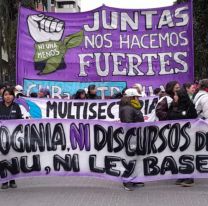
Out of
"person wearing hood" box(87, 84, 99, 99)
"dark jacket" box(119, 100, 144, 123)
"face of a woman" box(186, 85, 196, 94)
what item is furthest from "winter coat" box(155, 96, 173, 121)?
"person wearing hood" box(87, 84, 99, 99)

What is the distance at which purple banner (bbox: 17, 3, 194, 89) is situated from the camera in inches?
514

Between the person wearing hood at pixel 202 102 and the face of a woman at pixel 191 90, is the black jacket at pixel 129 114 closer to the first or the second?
the person wearing hood at pixel 202 102

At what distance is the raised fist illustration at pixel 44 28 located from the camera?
43.0ft

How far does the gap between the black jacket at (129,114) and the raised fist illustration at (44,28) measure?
4.87 meters

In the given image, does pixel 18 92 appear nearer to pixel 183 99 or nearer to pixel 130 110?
pixel 130 110

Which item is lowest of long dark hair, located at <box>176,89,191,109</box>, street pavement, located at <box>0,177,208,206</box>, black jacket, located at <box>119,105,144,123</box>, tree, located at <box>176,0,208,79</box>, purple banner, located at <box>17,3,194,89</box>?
street pavement, located at <box>0,177,208,206</box>

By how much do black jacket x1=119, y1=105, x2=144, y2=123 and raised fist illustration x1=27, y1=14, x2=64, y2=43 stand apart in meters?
4.87

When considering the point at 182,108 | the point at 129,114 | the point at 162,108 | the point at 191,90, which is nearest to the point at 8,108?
the point at 129,114

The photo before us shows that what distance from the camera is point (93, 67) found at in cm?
1315

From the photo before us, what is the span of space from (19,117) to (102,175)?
1.62 metres

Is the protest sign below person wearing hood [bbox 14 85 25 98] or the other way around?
below

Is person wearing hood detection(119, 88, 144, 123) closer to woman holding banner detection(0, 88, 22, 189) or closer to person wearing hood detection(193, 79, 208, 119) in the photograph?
person wearing hood detection(193, 79, 208, 119)

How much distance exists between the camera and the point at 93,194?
7.96 metres

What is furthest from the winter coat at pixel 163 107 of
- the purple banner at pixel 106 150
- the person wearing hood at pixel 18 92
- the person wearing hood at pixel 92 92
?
the person wearing hood at pixel 18 92
